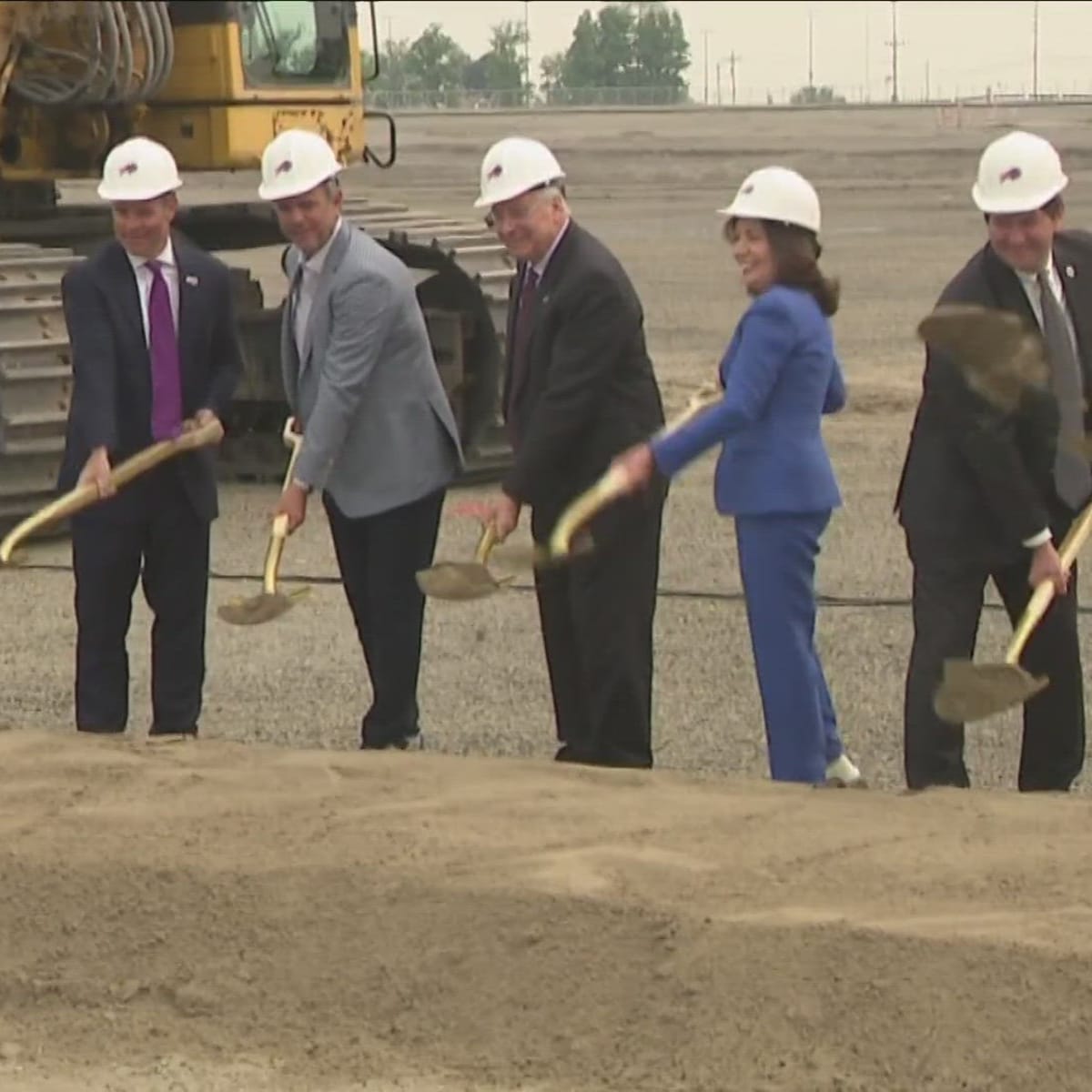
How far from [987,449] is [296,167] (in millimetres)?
2056

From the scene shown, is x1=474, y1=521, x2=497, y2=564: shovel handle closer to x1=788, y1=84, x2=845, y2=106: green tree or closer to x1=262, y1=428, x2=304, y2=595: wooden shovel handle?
x1=262, y1=428, x2=304, y2=595: wooden shovel handle

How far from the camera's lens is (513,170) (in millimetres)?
7020

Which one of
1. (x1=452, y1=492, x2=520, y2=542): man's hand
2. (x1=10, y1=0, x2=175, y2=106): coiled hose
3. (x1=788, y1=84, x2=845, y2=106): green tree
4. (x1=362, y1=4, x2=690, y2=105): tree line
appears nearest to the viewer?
(x1=452, y1=492, x2=520, y2=542): man's hand

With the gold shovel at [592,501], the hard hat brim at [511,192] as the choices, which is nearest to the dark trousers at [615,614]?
the gold shovel at [592,501]

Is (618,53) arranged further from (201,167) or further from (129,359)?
(129,359)

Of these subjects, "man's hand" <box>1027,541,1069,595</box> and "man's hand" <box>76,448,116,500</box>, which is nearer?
"man's hand" <box>1027,541,1069,595</box>

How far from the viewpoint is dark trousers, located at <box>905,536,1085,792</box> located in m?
6.82

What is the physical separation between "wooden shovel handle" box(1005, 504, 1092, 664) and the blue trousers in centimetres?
53

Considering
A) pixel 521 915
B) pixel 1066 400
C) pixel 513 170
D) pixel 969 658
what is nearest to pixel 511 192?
pixel 513 170

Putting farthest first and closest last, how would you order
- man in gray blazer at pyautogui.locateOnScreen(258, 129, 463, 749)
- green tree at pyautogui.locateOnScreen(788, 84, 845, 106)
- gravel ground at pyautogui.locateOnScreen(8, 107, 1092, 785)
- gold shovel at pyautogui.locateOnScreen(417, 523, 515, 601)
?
green tree at pyautogui.locateOnScreen(788, 84, 845, 106) → gravel ground at pyautogui.locateOnScreen(8, 107, 1092, 785) → man in gray blazer at pyautogui.locateOnScreen(258, 129, 463, 749) → gold shovel at pyautogui.locateOnScreen(417, 523, 515, 601)

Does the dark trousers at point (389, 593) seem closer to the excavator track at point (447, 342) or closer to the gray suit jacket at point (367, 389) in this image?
the gray suit jacket at point (367, 389)

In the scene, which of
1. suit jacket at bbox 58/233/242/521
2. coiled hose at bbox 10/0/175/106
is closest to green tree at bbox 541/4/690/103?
coiled hose at bbox 10/0/175/106

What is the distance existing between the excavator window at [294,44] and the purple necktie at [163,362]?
5.71 metres

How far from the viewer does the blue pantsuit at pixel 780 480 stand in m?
6.68
